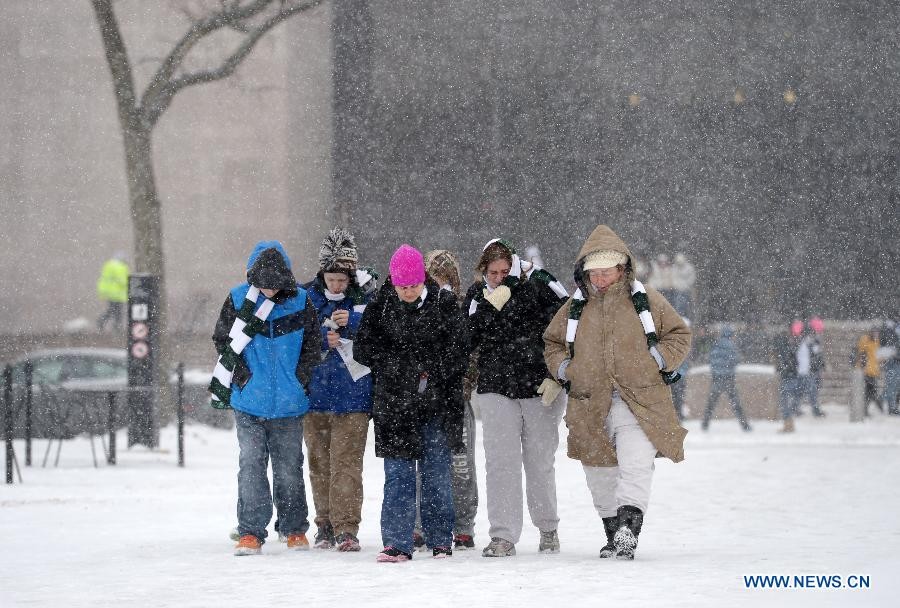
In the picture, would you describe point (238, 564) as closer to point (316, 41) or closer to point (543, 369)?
point (543, 369)

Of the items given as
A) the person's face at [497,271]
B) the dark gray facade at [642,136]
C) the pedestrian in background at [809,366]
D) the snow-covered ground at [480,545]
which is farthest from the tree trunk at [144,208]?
the person's face at [497,271]

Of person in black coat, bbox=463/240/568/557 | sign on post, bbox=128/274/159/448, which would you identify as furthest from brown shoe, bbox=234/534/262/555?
sign on post, bbox=128/274/159/448

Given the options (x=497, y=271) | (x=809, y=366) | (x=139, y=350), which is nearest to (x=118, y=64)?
(x=139, y=350)

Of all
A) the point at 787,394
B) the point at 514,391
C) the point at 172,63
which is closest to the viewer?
the point at 514,391

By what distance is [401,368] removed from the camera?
7945 mm

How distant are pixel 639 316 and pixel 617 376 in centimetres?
34

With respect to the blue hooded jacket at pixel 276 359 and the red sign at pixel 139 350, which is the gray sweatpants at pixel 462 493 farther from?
the red sign at pixel 139 350

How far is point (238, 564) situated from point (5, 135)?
26.0 metres

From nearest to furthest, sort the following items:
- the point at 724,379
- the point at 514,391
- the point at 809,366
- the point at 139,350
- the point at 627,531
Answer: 1. the point at 627,531
2. the point at 514,391
3. the point at 139,350
4. the point at 724,379
5. the point at 809,366

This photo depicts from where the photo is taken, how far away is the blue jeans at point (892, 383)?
24984mm

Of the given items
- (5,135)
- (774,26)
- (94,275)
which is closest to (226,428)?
(94,275)

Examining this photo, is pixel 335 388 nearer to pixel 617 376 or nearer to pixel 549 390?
pixel 549 390

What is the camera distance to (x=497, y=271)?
8.25m

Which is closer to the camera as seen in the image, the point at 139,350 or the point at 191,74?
the point at 139,350
